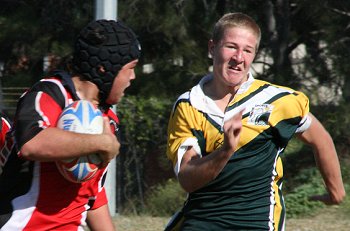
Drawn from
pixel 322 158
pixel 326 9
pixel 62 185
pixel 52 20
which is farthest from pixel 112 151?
pixel 52 20

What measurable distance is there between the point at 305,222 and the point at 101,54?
6272mm

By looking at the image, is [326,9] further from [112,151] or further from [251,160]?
[112,151]

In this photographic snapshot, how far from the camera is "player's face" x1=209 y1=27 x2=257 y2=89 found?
14.0 ft

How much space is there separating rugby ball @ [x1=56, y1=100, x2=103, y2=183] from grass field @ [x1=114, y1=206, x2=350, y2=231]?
537 cm

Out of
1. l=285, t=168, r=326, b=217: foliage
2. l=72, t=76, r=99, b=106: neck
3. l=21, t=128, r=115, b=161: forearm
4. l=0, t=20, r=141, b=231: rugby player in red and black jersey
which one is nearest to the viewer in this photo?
l=21, t=128, r=115, b=161: forearm

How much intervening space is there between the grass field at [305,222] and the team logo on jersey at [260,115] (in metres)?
4.79

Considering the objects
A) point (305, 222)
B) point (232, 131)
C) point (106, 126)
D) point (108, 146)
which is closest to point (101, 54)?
point (106, 126)

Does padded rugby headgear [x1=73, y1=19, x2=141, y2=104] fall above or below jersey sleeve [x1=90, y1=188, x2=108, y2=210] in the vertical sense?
above

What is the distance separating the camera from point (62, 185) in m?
3.86

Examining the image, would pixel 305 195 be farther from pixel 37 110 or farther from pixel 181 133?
pixel 37 110

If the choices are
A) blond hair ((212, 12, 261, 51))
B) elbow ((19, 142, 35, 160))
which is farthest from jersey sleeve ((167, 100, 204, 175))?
elbow ((19, 142, 35, 160))

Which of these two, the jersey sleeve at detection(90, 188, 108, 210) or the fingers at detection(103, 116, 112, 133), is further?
the jersey sleeve at detection(90, 188, 108, 210)

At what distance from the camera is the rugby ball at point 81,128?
12.0 feet

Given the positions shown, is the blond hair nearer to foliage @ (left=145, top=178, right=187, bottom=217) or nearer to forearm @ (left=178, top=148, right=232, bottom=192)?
forearm @ (left=178, top=148, right=232, bottom=192)
